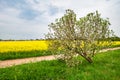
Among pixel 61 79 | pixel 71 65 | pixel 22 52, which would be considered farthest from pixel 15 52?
pixel 61 79

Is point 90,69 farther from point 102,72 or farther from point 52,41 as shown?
point 52,41

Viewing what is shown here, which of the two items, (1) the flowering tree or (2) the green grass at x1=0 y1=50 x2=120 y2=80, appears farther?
(1) the flowering tree

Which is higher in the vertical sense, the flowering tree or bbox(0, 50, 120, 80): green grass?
the flowering tree

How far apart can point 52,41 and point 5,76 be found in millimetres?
5255

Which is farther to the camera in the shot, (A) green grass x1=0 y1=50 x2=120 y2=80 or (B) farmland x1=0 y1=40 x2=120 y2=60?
(B) farmland x1=0 y1=40 x2=120 y2=60

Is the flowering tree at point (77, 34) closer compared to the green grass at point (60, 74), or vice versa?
the green grass at point (60, 74)

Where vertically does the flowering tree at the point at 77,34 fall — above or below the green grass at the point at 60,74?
above

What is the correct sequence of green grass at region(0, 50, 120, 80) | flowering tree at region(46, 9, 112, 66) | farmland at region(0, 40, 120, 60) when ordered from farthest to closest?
1. farmland at region(0, 40, 120, 60)
2. flowering tree at region(46, 9, 112, 66)
3. green grass at region(0, 50, 120, 80)

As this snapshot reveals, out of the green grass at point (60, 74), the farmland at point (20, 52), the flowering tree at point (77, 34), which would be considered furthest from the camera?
the farmland at point (20, 52)

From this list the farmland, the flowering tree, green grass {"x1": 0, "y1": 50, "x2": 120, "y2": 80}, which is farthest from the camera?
the farmland

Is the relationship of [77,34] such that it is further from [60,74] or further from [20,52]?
[20,52]

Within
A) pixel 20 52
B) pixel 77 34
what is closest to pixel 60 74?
pixel 77 34

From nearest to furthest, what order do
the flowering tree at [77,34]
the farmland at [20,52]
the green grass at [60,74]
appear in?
the green grass at [60,74] < the flowering tree at [77,34] < the farmland at [20,52]

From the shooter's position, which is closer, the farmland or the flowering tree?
the flowering tree
